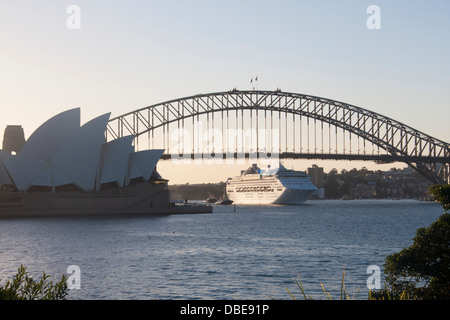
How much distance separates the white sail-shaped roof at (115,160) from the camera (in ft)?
230

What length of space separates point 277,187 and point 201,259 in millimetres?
82615

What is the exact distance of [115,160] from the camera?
7069 cm

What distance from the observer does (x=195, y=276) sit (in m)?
22.2

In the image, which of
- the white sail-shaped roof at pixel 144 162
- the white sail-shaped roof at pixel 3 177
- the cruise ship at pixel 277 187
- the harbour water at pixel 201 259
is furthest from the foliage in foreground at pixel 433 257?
the cruise ship at pixel 277 187

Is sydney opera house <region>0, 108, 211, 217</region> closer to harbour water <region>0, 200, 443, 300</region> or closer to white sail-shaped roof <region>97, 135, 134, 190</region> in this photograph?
white sail-shaped roof <region>97, 135, 134, 190</region>

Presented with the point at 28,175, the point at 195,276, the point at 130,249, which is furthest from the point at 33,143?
the point at 195,276

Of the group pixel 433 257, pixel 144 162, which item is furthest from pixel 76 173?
pixel 433 257

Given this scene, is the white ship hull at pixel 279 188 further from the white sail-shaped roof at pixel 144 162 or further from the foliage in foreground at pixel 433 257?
the foliage in foreground at pixel 433 257

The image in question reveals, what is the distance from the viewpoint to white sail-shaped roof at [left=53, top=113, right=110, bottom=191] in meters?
65.3

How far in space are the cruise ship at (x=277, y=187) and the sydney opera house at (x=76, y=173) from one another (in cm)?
3870

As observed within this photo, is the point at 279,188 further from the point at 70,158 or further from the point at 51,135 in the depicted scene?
the point at 51,135

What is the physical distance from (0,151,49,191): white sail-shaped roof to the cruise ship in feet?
165

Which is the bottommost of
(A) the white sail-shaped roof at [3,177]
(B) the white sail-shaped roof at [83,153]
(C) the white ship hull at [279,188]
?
(C) the white ship hull at [279,188]

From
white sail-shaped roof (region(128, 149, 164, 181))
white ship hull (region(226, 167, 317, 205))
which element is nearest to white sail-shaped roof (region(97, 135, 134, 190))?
white sail-shaped roof (region(128, 149, 164, 181))
